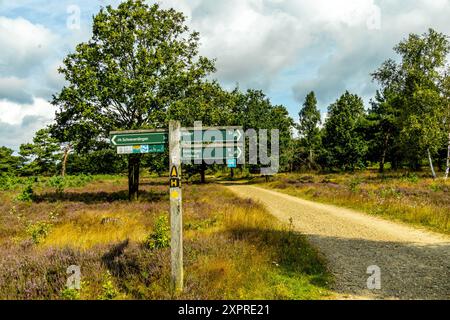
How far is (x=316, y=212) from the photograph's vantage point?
1697 centimetres

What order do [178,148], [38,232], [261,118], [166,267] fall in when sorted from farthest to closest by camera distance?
[261,118] < [38,232] < [166,267] < [178,148]

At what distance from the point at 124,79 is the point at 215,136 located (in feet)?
48.5

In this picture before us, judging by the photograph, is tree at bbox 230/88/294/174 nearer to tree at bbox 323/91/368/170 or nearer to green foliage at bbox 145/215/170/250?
tree at bbox 323/91/368/170

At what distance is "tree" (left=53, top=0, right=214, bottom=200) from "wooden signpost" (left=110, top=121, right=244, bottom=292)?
43.9 feet

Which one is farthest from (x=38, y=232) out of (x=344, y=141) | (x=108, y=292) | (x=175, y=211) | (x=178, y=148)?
(x=344, y=141)

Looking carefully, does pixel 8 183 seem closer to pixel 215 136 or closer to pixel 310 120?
pixel 215 136

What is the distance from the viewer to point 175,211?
577cm

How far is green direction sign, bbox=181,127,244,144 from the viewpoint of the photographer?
19.3 feet

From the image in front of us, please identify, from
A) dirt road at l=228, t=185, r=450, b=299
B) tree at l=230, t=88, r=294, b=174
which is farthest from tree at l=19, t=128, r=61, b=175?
dirt road at l=228, t=185, r=450, b=299

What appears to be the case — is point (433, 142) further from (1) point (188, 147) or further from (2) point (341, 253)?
(1) point (188, 147)

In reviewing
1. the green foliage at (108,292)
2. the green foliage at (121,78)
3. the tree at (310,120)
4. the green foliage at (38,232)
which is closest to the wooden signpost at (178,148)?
the green foliage at (108,292)

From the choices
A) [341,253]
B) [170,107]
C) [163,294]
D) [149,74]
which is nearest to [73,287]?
[163,294]

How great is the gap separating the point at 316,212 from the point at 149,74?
13458 mm

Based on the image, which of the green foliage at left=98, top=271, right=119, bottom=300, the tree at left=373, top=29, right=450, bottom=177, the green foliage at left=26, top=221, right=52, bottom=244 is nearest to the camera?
the green foliage at left=98, top=271, right=119, bottom=300
